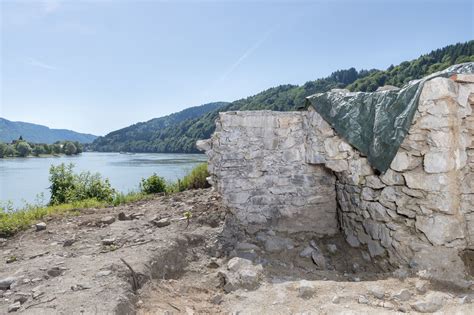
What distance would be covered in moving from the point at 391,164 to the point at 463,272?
54.9 inches

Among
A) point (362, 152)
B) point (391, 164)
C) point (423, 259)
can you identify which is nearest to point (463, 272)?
point (423, 259)

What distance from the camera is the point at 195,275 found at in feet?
12.4

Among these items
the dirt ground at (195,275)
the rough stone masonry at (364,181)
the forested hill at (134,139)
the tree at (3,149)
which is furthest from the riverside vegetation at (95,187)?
the forested hill at (134,139)

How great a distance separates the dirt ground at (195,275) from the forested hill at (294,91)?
2.49 metres

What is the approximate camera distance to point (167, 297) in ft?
10.5

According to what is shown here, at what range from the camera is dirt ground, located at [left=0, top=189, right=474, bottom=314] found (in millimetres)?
2846

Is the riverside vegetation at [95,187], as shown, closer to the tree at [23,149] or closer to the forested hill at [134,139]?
the tree at [23,149]

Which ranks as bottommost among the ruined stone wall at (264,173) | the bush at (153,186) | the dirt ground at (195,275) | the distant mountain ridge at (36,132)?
the dirt ground at (195,275)

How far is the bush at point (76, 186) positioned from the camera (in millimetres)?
8875

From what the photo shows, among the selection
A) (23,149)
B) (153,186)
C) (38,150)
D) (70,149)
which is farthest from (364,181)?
(70,149)

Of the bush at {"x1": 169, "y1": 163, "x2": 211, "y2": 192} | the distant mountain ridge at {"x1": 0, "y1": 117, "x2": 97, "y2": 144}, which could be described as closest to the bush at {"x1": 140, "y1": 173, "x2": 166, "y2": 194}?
the bush at {"x1": 169, "y1": 163, "x2": 211, "y2": 192}

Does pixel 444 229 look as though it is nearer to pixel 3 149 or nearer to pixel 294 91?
pixel 294 91

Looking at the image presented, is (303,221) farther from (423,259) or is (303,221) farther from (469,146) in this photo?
(469,146)

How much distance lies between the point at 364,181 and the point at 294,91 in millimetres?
43736
